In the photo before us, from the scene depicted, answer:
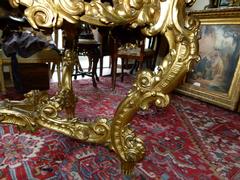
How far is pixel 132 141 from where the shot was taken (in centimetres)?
72

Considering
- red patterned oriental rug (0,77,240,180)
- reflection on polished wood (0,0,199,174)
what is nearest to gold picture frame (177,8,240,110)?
red patterned oriental rug (0,77,240,180)

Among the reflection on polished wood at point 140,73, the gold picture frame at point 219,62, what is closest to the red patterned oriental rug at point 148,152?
the reflection on polished wood at point 140,73

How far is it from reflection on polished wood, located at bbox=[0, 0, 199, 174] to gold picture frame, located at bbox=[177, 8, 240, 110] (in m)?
1.38

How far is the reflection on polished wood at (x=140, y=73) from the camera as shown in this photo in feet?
1.45

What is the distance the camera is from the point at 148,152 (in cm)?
104

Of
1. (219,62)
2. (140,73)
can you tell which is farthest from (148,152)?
(219,62)

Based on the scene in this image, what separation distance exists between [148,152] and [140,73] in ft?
1.96

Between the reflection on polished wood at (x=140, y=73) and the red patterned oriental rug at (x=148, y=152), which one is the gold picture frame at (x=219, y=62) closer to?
the red patterned oriental rug at (x=148, y=152)

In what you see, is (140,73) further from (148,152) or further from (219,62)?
(219,62)

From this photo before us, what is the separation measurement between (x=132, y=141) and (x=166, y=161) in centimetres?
36

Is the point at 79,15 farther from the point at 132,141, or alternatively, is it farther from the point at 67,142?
the point at 67,142

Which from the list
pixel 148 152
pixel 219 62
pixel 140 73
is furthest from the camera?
pixel 219 62

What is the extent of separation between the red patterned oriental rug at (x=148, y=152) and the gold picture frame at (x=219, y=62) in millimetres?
339

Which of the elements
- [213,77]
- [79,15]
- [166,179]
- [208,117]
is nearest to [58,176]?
[166,179]
